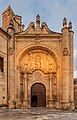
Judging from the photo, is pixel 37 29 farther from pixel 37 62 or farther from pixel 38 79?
pixel 38 79

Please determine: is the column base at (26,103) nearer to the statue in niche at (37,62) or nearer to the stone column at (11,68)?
the stone column at (11,68)

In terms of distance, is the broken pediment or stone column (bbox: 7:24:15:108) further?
the broken pediment

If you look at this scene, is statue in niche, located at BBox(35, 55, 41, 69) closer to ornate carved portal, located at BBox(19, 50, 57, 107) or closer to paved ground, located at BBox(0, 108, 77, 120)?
ornate carved portal, located at BBox(19, 50, 57, 107)

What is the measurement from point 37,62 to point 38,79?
6.19 ft

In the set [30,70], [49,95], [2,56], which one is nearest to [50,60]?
[30,70]

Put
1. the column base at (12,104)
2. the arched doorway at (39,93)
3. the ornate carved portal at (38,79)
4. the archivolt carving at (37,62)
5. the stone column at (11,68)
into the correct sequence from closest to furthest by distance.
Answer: the column base at (12,104)
the stone column at (11,68)
the ornate carved portal at (38,79)
the arched doorway at (39,93)
the archivolt carving at (37,62)

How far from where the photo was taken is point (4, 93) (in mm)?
19422

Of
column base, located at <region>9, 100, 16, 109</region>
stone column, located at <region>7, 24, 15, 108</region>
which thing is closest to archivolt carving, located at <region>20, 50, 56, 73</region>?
stone column, located at <region>7, 24, 15, 108</region>

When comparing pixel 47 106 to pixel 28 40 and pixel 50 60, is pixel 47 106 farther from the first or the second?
pixel 28 40

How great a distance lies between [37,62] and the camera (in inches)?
877

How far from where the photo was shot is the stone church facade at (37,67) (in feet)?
66.0

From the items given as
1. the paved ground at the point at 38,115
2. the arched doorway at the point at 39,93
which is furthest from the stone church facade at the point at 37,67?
the paved ground at the point at 38,115

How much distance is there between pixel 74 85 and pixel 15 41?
7.87 meters

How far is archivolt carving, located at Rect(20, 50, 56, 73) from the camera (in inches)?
869
